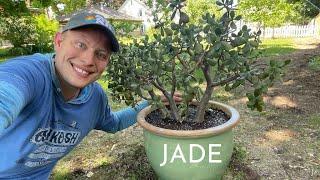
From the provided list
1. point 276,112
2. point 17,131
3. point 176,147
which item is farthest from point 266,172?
point 17,131

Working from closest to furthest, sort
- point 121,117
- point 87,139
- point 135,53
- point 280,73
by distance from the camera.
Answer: point 280,73 → point 135,53 → point 121,117 → point 87,139

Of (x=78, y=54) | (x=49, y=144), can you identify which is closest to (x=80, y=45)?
(x=78, y=54)

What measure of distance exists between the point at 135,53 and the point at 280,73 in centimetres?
93

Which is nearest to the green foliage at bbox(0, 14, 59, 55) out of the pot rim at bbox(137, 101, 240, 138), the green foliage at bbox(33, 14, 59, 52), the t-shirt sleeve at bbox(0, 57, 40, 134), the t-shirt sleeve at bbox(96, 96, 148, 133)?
the green foliage at bbox(33, 14, 59, 52)

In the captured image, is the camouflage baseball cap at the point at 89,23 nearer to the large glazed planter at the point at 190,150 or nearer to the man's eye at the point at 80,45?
the man's eye at the point at 80,45

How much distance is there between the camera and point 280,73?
2.06m

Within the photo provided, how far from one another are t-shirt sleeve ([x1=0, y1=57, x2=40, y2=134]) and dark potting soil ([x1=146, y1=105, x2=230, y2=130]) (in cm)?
114

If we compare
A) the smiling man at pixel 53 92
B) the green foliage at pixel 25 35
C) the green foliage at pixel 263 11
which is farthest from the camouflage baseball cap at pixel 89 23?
the green foliage at pixel 263 11

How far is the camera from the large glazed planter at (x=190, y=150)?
7.31ft

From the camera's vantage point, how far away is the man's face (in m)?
1.72

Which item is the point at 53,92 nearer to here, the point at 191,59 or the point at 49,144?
the point at 49,144

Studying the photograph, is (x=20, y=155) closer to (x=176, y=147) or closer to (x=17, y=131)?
(x=17, y=131)

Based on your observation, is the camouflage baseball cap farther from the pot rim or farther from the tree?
the tree

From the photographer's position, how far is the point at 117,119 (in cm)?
256
